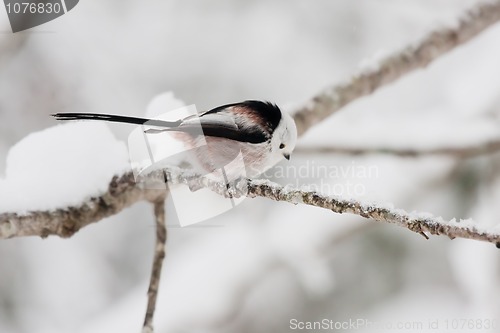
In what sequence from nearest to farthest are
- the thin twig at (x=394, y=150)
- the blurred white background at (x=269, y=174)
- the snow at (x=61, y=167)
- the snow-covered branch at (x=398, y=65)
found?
the snow at (x=61, y=167), the snow-covered branch at (x=398, y=65), the thin twig at (x=394, y=150), the blurred white background at (x=269, y=174)

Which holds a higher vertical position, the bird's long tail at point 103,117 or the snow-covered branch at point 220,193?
the bird's long tail at point 103,117

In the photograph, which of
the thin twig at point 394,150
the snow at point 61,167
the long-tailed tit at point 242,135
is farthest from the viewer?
the thin twig at point 394,150

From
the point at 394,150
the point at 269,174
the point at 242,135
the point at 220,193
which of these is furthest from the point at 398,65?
the point at 269,174

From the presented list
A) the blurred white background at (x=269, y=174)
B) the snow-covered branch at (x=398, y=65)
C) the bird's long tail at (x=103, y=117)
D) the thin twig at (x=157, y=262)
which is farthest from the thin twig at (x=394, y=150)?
the bird's long tail at (x=103, y=117)

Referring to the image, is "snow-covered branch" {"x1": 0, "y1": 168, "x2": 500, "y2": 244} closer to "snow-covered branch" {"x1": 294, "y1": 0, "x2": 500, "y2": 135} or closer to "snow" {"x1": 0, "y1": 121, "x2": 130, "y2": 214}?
"snow" {"x1": 0, "y1": 121, "x2": 130, "y2": 214}

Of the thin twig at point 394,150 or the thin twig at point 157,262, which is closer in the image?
the thin twig at point 157,262

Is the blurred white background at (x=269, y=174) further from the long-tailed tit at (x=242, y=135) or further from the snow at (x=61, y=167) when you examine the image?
the snow at (x=61, y=167)

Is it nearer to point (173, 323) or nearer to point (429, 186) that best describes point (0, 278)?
point (173, 323)
